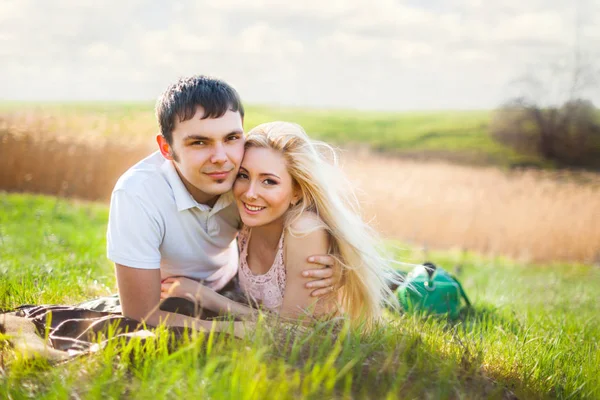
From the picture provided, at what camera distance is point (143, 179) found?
393 cm

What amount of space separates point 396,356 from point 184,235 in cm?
188

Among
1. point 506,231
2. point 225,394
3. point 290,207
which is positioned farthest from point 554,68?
point 225,394

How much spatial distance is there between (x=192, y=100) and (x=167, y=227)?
89 centimetres

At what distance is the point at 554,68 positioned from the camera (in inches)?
1121

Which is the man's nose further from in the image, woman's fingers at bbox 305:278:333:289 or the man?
woman's fingers at bbox 305:278:333:289

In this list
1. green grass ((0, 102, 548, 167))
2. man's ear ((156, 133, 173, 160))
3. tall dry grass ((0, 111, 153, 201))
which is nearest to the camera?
man's ear ((156, 133, 173, 160))

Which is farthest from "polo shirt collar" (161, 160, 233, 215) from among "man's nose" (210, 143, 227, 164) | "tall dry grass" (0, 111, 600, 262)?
"tall dry grass" (0, 111, 600, 262)

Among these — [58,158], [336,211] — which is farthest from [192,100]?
[58,158]

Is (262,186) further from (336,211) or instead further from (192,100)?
(192,100)

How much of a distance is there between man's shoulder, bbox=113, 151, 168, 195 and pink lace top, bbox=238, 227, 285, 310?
0.82m

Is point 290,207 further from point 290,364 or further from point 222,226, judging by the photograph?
point 290,364

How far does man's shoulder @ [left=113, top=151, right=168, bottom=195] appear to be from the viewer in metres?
3.82

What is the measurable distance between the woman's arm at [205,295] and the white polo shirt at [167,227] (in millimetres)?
234

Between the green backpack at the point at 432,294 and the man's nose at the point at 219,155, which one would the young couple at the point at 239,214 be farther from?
the green backpack at the point at 432,294
